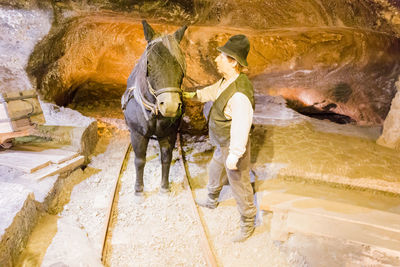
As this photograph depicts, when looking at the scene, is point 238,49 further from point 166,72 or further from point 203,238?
point 203,238

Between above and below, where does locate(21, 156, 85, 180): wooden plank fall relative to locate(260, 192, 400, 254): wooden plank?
above

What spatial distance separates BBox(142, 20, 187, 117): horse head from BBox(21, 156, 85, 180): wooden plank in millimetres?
2429

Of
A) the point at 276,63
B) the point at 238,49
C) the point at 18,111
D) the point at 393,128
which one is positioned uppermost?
the point at 238,49

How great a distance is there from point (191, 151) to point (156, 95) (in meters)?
3.18

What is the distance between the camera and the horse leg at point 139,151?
375 centimetres

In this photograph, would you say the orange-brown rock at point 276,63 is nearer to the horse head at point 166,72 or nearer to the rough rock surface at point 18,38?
the rough rock surface at point 18,38

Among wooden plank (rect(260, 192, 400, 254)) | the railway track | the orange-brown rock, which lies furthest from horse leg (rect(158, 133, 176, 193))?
the orange-brown rock

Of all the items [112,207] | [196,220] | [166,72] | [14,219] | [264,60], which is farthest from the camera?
[264,60]

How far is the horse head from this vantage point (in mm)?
2760

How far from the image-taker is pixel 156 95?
2.90 meters

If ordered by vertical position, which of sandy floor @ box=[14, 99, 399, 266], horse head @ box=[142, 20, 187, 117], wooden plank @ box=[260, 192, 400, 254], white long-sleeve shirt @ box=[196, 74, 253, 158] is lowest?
sandy floor @ box=[14, 99, 399, 266]

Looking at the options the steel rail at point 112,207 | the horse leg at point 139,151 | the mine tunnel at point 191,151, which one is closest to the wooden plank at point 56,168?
the mine tunnel at point 191,151

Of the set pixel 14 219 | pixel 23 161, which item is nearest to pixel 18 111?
pixel 23 161

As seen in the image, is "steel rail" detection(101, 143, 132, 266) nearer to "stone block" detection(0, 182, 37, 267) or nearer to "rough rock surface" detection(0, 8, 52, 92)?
"stone block" detection(0, 182, 37, 267)
